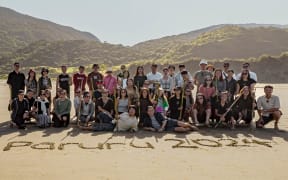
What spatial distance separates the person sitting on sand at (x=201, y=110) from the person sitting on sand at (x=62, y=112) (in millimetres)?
3874

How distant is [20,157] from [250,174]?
455 cm

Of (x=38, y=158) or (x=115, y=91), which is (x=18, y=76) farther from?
(x=38, y=158)

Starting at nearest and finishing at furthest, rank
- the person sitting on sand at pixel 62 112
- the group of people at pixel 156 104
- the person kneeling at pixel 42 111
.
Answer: the group of people at pixel 156 104, the person kneeling at pixel 42 111, the person sitting on sand at pixel 62 112

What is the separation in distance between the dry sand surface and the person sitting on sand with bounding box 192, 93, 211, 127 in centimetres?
80

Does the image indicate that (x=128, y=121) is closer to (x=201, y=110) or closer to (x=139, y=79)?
(x=139, y=79)

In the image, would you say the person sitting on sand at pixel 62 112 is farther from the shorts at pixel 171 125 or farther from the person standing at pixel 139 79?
the shorts at pixel 171 125

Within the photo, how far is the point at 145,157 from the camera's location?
7.90m

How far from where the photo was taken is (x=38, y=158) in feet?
25.2

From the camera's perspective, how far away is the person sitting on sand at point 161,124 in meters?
10.7

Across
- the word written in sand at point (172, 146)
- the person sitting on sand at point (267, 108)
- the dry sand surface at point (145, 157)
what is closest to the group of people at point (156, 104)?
the person sitting on sand at point (267, 108)

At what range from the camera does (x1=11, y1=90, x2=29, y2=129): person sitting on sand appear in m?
11.2

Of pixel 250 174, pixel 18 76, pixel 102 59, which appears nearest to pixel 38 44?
pixel 102 59

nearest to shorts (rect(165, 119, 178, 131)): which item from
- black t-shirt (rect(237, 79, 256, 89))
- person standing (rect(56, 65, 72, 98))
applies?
black t-shirt (rect(237, 79, 256, 89))

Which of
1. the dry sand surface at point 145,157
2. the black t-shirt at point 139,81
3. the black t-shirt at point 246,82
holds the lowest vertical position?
the dry sand surface at point 145,157
